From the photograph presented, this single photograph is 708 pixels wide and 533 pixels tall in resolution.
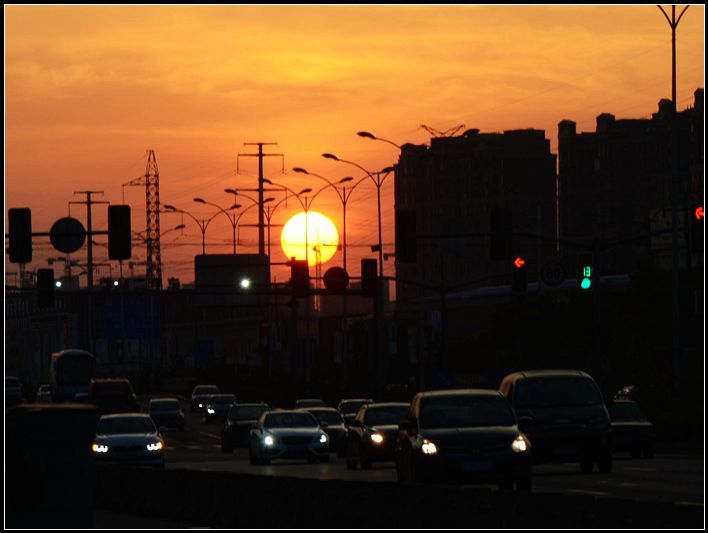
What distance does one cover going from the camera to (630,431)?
4169cm

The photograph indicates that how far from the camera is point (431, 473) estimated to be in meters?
26.1

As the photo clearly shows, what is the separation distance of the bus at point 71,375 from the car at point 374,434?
54.6 meters

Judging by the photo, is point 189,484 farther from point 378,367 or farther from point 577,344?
point 577,344

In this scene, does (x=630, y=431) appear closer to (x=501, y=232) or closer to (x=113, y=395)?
(x=501, y=232)

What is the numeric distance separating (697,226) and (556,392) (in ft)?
43.1

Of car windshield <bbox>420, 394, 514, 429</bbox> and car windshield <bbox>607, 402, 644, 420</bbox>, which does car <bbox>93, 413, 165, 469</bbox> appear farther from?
car windshield <bbox>420, 394, 514, 429</bbox>

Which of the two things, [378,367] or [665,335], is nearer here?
[378,367]

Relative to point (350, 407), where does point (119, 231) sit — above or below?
above

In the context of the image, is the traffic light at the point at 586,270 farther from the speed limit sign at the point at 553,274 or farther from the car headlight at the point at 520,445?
the car headlight at the point at 520,445

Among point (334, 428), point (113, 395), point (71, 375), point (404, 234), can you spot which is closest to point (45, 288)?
point (334, 428)

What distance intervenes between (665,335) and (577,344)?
25650 mm

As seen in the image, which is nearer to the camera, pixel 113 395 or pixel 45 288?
pixel 45 288

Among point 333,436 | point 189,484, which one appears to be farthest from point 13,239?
point 189,484

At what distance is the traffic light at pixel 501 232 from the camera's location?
1837 inches
